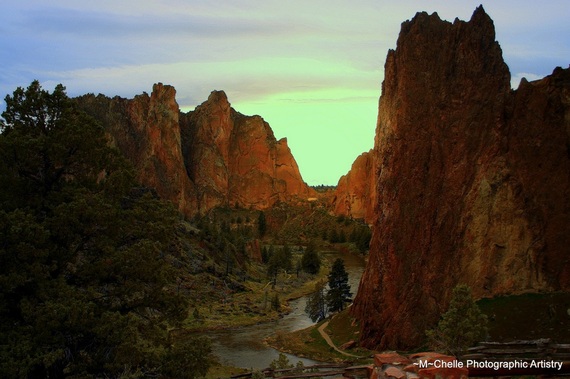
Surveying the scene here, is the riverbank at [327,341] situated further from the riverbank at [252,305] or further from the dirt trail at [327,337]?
the riverbank at [252,305]

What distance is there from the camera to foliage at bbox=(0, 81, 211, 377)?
1686 centimetres

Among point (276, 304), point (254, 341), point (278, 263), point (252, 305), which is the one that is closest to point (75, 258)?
point (254, 341)

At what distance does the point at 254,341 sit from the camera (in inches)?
2195

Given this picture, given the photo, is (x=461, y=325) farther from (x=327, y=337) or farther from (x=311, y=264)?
(x=311, y=264)

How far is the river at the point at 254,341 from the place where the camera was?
152 feet

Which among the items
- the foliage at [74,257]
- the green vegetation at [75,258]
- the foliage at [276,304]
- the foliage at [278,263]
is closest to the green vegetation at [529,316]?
the green vegetation at [75,258]

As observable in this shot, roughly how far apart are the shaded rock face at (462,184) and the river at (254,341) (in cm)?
978

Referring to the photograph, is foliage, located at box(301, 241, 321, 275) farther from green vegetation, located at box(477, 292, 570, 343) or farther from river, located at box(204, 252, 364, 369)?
green vegetation, located at box(477, 292, 570, 343)

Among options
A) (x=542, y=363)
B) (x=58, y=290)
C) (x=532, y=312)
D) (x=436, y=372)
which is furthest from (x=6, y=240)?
(x=532, y=312)

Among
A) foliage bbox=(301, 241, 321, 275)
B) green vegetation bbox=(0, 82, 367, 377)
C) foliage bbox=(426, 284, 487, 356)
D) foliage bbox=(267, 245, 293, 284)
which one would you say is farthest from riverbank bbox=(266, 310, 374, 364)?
foliage bbox=(301, 241, 321, 275)

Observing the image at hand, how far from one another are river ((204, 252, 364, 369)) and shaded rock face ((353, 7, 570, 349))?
978 centimetres

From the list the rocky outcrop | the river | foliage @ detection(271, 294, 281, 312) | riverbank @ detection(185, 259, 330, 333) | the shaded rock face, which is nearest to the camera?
the shaded rock face

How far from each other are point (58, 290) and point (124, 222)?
137 inches

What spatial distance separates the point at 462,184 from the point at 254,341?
27.2 m
